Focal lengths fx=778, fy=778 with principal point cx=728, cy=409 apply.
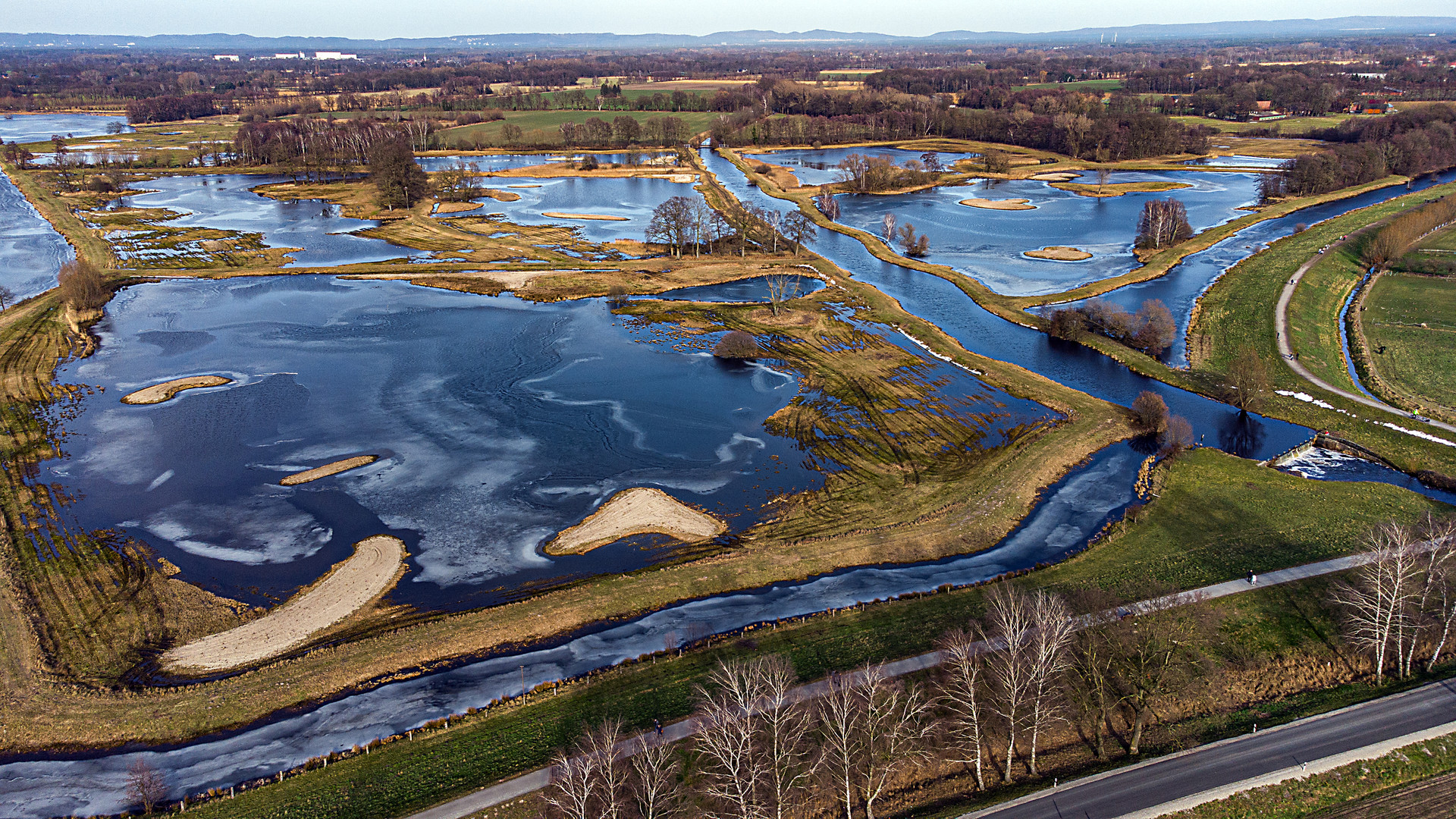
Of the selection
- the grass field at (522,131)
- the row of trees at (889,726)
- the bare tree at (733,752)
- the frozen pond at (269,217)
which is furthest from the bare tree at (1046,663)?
the grass field at (522,131)

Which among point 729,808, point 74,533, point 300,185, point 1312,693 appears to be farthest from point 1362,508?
point 300,185

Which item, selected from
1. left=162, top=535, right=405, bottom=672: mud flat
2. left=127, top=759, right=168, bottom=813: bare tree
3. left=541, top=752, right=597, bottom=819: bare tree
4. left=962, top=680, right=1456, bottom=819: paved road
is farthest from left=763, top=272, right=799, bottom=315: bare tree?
left=127, top=759, right=168, bottom=813: bare tree

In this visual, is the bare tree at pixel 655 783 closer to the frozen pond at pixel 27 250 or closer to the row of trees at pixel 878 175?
the frozen pond at pixel 27 250

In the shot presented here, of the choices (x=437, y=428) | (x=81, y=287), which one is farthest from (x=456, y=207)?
(x=437, y=428)

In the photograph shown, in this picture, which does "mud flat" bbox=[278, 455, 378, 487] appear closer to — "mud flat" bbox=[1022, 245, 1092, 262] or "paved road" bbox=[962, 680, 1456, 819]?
"paved road" bbox=[962, 680, 1456, 819]

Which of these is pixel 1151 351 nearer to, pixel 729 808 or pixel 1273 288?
pixel 1273 288

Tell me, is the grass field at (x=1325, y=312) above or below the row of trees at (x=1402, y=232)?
below

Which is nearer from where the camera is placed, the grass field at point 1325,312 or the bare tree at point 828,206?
the grass field at point 1325,312
